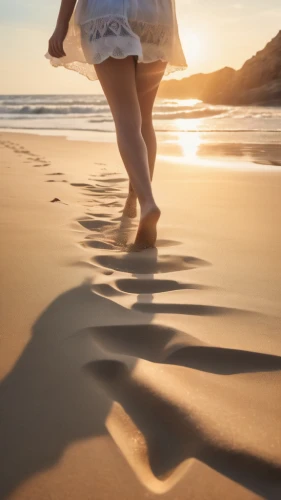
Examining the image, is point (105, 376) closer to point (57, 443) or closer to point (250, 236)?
point (57, 443)

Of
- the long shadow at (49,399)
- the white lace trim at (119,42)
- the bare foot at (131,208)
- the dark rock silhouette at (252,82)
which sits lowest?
the long shadow at (49,399)

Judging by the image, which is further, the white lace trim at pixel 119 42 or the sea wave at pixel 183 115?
the sea wave at pixel 183 115

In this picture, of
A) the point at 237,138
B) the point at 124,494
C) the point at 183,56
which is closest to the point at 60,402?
the point at 124,494

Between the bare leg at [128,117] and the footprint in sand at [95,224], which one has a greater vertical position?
the bare leg at [128,117]

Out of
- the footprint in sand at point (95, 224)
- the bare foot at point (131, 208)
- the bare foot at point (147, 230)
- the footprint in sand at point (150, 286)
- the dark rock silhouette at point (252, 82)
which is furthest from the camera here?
the dark rock silhouette at point (252, 82)

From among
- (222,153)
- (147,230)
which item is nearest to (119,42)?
(147,230)

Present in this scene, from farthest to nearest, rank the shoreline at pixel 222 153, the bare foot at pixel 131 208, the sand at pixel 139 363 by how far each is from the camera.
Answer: the shoreline at pixel 222 153 < the bare foot at pixel 131 208 < the sand at pixel 139 363

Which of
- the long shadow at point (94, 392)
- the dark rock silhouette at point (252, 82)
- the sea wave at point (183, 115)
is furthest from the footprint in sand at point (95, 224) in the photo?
the dark rock silhouette at point (252, 82)

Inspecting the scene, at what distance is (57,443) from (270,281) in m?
0.88

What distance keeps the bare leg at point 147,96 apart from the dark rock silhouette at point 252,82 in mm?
21142

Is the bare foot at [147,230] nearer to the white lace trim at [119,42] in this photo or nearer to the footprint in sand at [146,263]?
the footprint in sand at [146,263]

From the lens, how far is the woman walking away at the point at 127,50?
1896 millimetres

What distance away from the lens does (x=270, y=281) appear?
59.1 inches

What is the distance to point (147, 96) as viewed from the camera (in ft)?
7.78
